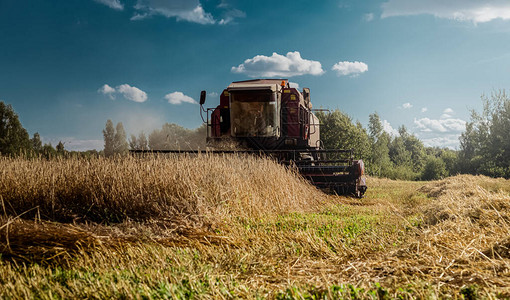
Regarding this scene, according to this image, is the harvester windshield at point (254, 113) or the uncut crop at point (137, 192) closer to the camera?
the uncut crop at point (137, 192)

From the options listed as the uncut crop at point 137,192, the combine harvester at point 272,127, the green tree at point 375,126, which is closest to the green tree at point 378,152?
the green tree at point 375,126

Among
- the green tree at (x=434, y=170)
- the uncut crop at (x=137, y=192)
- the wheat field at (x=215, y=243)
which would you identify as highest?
the uncut crop at (x=137, y=192)

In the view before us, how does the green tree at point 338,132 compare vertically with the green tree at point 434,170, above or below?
above

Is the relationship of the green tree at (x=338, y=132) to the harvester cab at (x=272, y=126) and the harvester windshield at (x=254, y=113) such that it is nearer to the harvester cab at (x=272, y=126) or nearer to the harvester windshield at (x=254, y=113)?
the harvester cab at (x=272, y=126)

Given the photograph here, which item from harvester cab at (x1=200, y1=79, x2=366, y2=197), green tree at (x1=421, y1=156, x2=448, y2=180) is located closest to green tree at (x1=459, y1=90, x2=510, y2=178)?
green tree at (x1=421, y1=156, x2=448, y2=180)

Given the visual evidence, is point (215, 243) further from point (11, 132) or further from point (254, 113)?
point (11, 132)

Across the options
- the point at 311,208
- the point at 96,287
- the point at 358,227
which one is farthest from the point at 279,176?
the point at 96,287

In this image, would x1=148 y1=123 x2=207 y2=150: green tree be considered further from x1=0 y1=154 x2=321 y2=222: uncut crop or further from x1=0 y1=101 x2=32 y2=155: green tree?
x1=0 y1=101 x2=32 y2=155: green tree

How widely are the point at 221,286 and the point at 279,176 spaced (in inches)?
213

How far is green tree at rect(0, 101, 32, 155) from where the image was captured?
2634cm

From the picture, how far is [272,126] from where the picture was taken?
1185 cm

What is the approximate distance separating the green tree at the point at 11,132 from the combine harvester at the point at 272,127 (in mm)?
20373

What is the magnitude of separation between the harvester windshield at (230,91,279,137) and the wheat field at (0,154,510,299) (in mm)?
Answer: 4657

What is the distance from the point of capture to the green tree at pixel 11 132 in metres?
26.3
